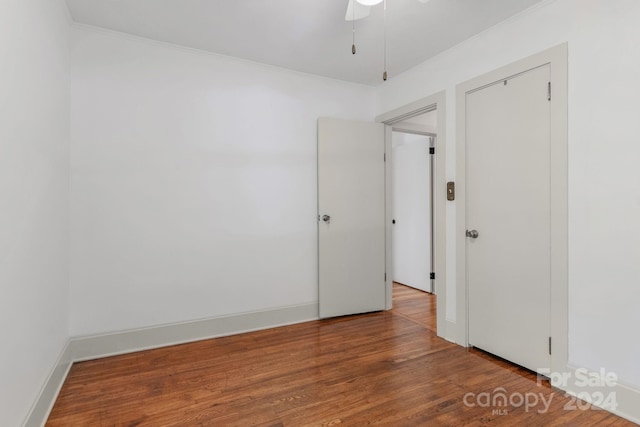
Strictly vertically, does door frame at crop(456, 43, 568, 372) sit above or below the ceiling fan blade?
below

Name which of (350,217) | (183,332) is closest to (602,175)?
(350,217)

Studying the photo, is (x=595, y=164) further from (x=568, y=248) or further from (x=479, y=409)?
A: (x=479, y=409)

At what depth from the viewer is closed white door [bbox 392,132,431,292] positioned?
478 centimetres

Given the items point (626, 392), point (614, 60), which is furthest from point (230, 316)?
point (614, 60)

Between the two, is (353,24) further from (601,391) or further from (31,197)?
(601,391)

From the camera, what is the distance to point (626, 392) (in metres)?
1.87

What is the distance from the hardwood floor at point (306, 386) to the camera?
188cm

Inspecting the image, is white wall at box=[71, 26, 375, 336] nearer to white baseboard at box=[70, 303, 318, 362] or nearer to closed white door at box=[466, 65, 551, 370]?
white baseboard at box=[70, 303, 318, 362]

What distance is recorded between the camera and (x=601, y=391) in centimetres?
197

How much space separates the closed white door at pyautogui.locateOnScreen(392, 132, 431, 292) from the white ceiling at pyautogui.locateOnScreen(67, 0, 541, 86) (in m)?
1.91

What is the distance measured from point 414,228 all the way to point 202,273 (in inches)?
124

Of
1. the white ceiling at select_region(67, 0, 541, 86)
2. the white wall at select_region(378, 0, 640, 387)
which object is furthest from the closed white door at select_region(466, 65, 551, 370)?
the white ceiling at select_region(67, 0, 541, 86)

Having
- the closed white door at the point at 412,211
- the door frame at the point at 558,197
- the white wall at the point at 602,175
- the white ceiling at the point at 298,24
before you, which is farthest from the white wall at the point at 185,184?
the white wall at the point at 602,175

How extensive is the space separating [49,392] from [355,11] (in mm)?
3101
